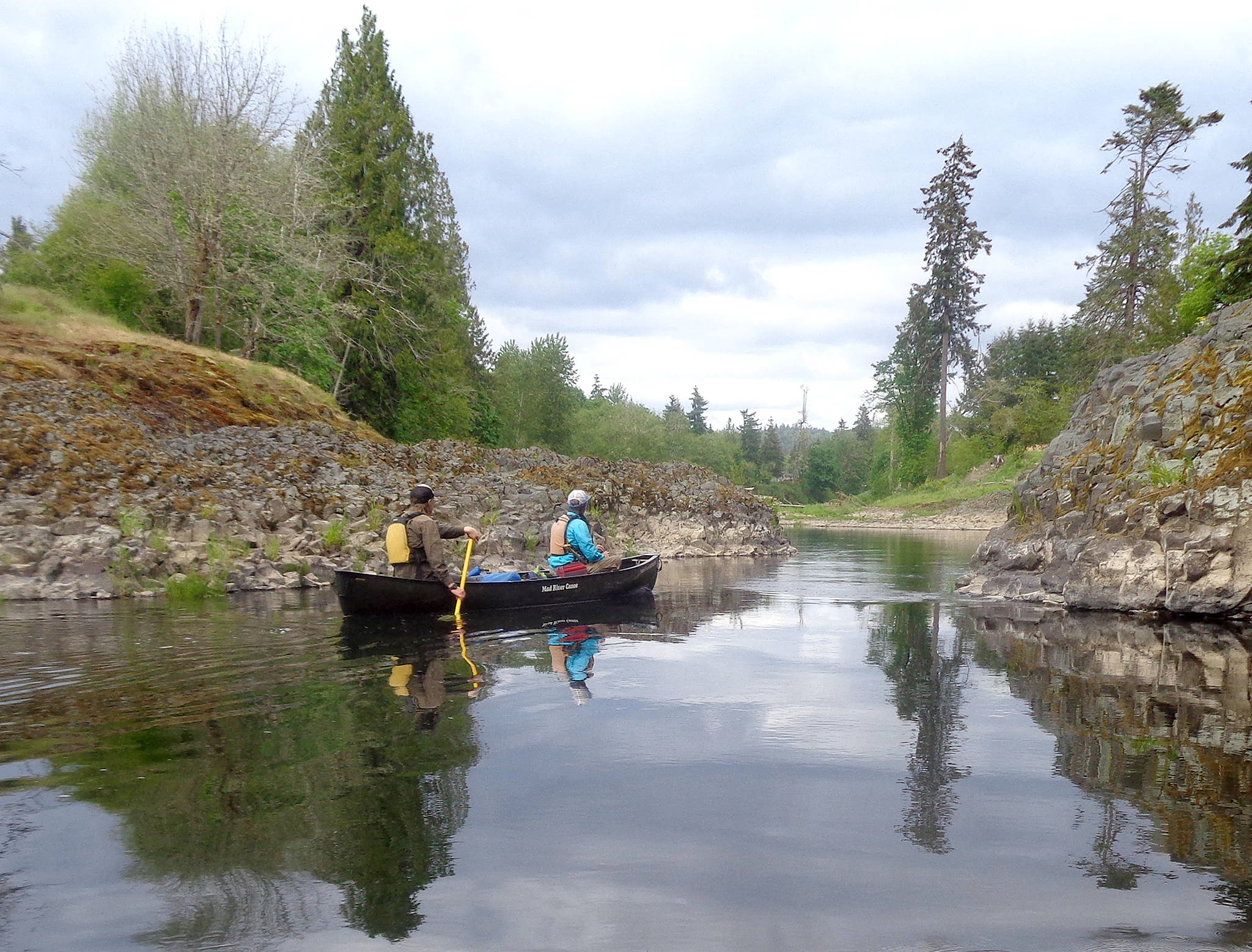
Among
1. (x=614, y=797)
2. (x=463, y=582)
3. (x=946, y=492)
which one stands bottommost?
(x=614, y=797)

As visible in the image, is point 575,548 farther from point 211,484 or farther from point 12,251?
point 12,251

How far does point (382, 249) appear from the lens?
1475 inches

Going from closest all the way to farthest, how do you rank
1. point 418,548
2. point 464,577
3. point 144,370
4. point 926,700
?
point 926,700
point 418,548
point 464,577
point 144,370

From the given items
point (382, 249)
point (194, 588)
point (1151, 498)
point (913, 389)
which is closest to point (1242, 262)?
point (1151, 498)

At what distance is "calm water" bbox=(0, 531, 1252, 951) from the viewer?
176 inches

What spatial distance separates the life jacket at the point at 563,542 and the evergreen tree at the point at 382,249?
21.7 m

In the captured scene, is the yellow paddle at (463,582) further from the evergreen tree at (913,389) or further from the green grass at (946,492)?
the evergreen tree at (913,389)

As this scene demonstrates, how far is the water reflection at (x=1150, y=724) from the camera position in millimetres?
5270

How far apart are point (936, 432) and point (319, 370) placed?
51.6 m

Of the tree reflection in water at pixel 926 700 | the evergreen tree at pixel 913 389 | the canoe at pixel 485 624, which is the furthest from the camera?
the evergreen tree at pixel 913 389

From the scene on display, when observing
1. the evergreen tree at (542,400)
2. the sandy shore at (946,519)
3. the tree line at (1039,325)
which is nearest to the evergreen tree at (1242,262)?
the tree line at (1039,325)

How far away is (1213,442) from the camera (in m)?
14.7

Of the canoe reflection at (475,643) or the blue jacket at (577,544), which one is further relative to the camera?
the blue jacket at (577,544)

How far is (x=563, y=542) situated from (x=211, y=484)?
8489mm
